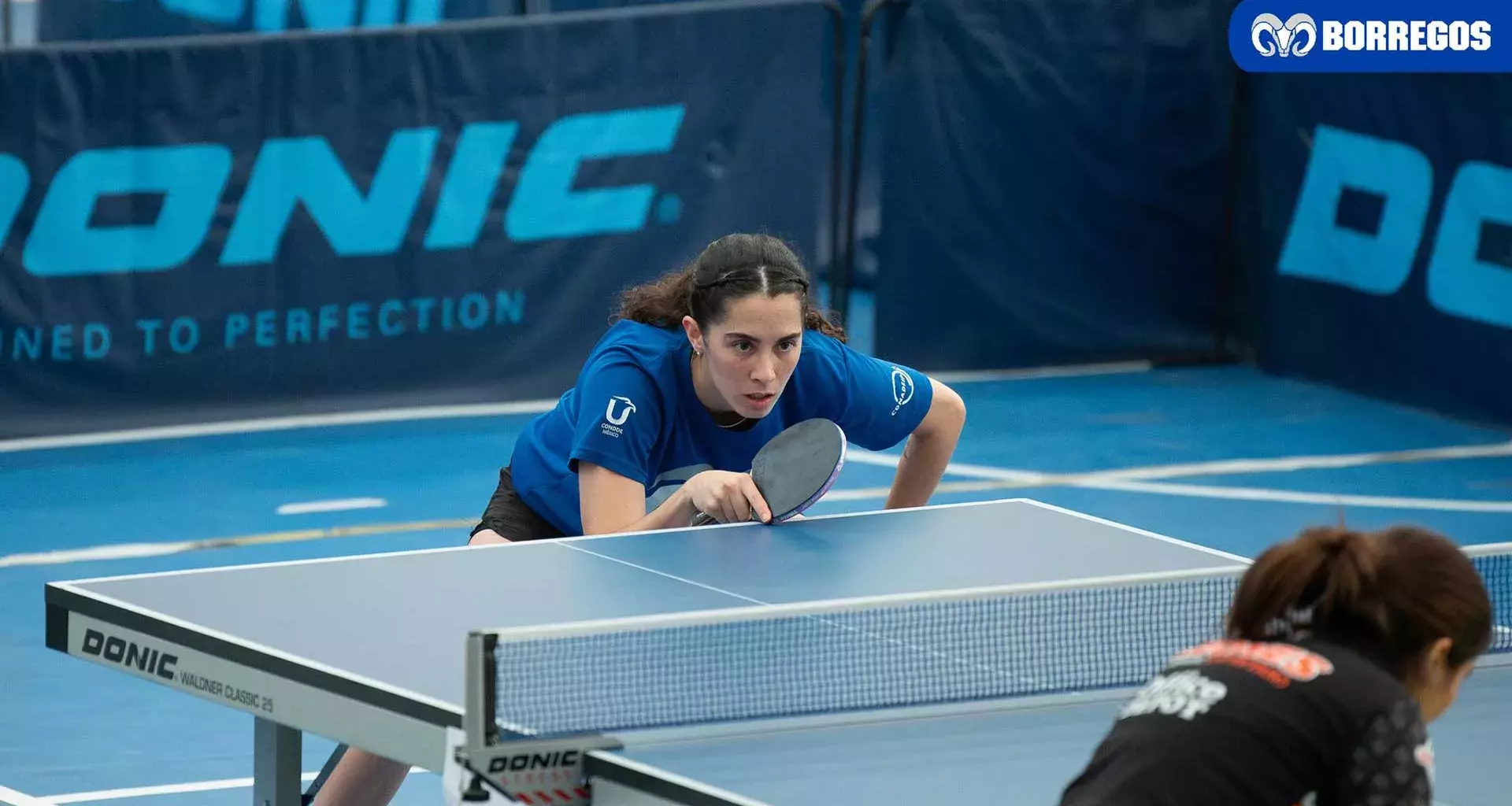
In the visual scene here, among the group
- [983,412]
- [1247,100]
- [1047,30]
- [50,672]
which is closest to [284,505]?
[50,672]

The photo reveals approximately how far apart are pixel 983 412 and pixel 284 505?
340 centimetres

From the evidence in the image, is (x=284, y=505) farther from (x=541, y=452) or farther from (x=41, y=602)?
(x=541, y=452)

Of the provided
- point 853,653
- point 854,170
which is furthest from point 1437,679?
point 854,170

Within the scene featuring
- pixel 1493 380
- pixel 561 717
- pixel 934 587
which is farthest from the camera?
pixel 1493 380

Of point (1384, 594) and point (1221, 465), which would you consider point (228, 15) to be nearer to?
point (1221, 465)

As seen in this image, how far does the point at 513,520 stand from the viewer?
17.5 feet

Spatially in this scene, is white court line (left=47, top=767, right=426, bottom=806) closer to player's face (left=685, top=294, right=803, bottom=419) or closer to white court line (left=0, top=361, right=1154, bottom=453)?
player's face (left=685, top=294, right=803, bottom=419)

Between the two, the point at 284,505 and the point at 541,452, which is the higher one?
the point at 541,452

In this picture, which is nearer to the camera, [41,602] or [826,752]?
[826,752]

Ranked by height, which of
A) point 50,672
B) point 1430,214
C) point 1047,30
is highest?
point 1047,30

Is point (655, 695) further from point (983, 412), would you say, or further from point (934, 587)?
point (983, 412)

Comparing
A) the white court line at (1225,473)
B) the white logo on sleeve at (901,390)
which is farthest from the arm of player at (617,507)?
the white court line at (1225,473)

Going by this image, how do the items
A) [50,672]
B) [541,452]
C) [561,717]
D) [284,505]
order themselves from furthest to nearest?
[284,505] < [50,672] < [541,452] < [561,717]

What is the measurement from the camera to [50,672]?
6.75 metres
